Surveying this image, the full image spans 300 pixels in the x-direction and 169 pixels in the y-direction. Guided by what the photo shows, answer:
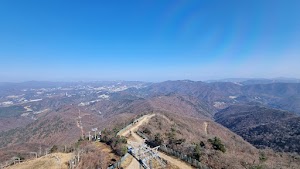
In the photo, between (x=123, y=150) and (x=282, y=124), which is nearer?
(x=123, y=150)

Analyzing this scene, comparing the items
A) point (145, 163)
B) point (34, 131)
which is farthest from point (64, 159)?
point (34, 131)

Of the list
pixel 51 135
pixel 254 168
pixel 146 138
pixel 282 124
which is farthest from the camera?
pixel 51 135

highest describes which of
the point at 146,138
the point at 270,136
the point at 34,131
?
the point at 146,138

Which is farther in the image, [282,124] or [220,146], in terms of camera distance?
[282,124]

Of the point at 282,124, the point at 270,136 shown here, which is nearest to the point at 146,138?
the point at 270,136

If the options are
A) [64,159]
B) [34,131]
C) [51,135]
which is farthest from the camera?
[34,131]

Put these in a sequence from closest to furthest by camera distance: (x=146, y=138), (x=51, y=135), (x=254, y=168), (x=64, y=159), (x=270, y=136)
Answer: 1. (x=254, y=168)
2. (x=64, y=159)
3. (x=146, y=138)
4. (x=270, y=136)
5. (x=51, y=135)

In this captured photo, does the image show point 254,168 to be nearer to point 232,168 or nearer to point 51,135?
point 232,168

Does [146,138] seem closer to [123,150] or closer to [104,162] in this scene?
[123,150]

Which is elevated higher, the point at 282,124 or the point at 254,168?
the point at 254,168
